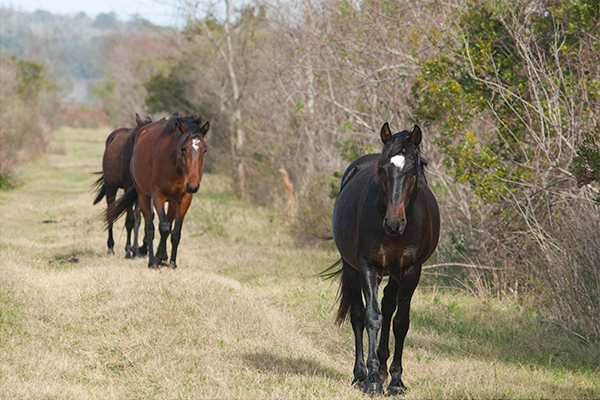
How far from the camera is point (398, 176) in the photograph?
14.4 ft

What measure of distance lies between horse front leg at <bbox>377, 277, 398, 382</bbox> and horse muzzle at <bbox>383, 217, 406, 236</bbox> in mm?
972

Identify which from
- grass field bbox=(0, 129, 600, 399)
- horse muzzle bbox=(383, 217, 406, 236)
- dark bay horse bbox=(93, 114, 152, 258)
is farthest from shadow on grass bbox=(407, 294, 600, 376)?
dark bay horse bbox=(93, 114, 152, 258)

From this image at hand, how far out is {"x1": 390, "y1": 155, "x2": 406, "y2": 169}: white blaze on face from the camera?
4.40 meters

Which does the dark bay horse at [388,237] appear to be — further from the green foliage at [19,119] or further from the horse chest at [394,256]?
the green foliage at [19,119]

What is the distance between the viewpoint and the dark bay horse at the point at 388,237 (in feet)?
14.5

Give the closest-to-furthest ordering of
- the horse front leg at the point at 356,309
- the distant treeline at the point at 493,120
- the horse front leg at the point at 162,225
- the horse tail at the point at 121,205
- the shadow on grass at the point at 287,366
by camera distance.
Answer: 1. the horse front leg at the point at 356,309
2. the shadow on grass at the point at 287,366
3. the distant treeline at the point at 493,120
4. the horse front leg at the point at 162,225
5. the horse tail at the point at 121,205

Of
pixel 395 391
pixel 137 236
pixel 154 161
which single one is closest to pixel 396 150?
pixel 395 391

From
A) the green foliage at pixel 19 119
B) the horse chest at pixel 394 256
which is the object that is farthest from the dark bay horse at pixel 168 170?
the green foliage at pixel 19 119

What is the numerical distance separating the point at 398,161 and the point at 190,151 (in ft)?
15.6

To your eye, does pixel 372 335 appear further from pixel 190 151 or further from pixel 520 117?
pixel 190 151

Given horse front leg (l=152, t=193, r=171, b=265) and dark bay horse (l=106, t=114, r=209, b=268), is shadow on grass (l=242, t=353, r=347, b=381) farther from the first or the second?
horse front leg (l=152, t=193, r=171, b=265)

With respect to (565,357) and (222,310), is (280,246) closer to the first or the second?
(222,310)

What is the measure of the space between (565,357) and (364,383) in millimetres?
2308

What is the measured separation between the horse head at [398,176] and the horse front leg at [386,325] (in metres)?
0.95
